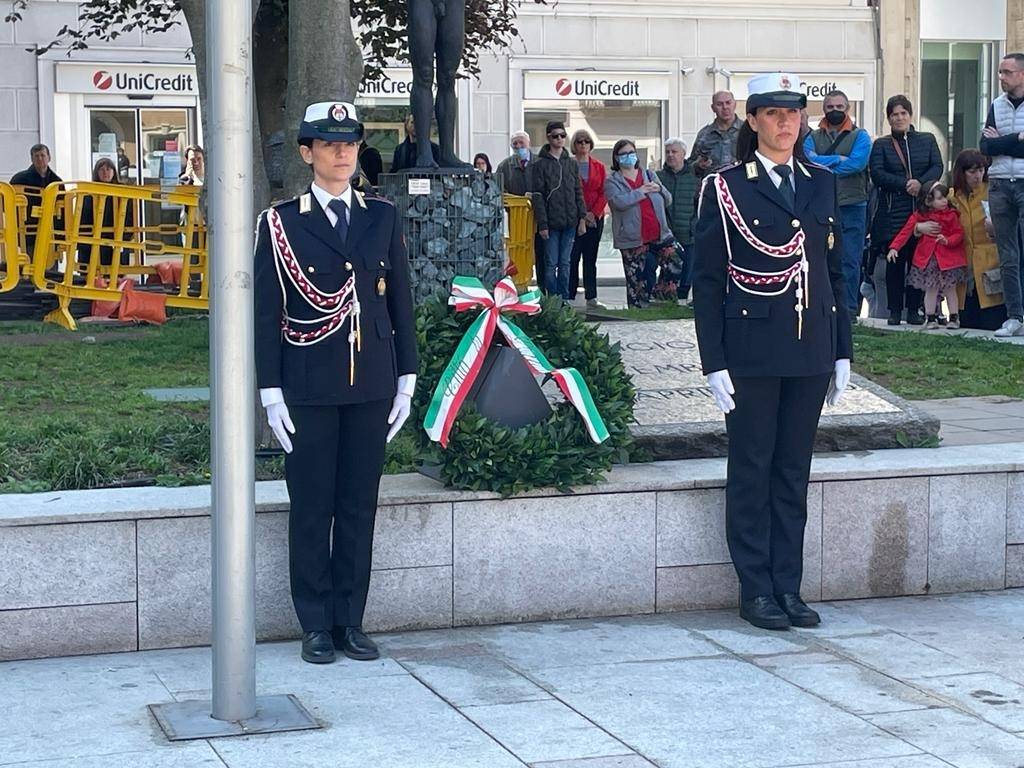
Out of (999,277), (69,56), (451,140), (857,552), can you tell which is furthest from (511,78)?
(857,552)

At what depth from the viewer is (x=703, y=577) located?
670 cm

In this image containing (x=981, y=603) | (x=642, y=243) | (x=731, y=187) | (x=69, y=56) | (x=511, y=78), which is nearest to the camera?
(x=731, y=187)

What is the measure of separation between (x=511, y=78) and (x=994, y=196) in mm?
13766

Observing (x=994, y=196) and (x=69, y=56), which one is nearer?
(x=994, y=196)

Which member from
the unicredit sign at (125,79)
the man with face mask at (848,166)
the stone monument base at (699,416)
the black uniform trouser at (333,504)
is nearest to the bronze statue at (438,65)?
the stone monument base at (699,416)

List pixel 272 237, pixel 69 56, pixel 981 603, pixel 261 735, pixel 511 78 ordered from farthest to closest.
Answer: pixel 511 78 → pixel 69 56 → pixel 981 603 → pixel 272 237 → pixel 261 735

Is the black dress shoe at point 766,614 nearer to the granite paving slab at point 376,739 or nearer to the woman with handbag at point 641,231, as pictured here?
the granite paving slab at point 376,739

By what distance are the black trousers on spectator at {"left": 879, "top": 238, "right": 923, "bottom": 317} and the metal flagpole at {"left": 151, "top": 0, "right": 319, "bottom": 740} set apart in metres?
10.4

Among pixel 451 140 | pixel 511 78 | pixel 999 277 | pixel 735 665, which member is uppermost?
pixel 511 78

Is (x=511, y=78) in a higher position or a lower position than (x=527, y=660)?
higher

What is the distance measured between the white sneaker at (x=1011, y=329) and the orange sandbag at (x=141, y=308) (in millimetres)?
7286

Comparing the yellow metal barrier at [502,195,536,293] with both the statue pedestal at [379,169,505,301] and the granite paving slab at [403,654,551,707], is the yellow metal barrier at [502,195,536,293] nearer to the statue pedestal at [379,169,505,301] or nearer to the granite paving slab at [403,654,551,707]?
the statue pedestal at [379,169,505,301]

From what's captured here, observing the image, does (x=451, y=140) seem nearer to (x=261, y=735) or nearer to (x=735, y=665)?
(x=735, y=665)

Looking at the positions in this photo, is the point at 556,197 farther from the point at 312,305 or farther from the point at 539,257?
the point at 312,305
